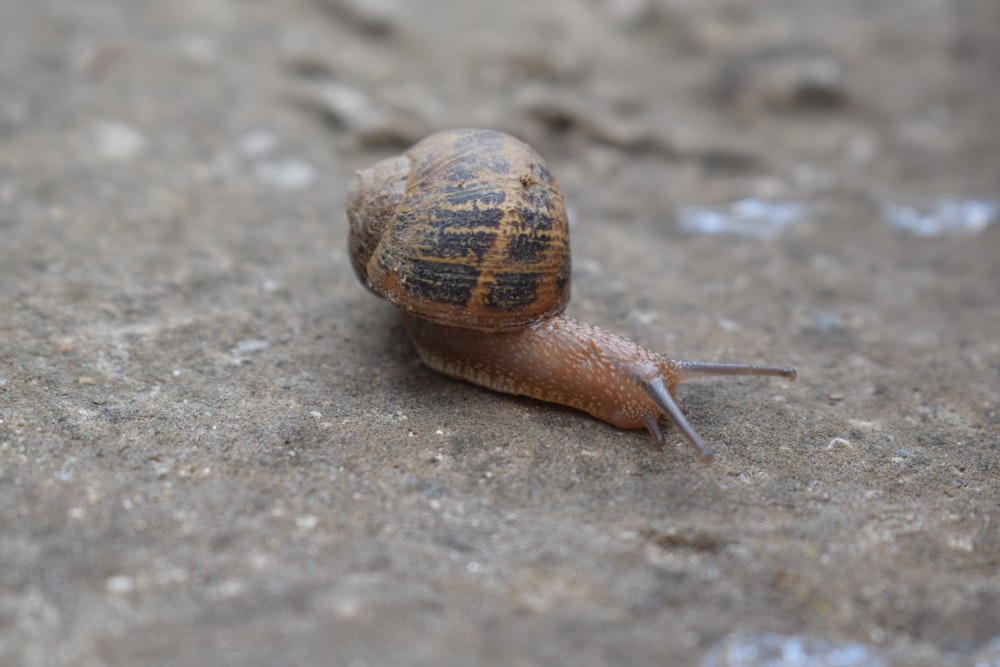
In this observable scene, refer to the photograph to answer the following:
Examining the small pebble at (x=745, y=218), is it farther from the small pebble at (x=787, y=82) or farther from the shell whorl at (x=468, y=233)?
the shell whorl at (x=468, y=233)

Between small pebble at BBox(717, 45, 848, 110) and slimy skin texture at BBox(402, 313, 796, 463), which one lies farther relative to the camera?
small pebble at BBox(717, 45, 848, 110)

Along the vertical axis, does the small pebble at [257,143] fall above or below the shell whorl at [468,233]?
below

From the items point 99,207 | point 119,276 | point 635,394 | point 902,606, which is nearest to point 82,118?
point 99,207

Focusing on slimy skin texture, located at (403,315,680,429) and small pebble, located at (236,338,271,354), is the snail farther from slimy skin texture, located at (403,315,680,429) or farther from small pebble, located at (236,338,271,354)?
small pebble, located at (236,338,271,354)

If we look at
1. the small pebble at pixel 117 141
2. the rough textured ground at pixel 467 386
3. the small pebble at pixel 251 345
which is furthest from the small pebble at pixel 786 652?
the small pebble at pixel 117 141

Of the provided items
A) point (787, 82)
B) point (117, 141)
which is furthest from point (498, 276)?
point (787, 82)

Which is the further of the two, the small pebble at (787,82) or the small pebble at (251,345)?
the small pebble at (787,82)

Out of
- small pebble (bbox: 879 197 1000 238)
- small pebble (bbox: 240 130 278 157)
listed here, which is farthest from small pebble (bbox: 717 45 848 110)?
small pebble (bbox: 240 130 278 157)
